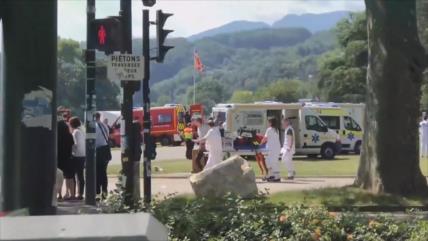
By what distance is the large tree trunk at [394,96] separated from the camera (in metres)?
13.2

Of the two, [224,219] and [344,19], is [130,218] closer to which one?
[224,219]

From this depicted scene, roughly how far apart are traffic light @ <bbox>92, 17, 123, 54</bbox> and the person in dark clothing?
2.21 metres

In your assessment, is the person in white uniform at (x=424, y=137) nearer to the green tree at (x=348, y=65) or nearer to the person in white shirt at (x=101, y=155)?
the person in white shirt at (x=101, y=155)

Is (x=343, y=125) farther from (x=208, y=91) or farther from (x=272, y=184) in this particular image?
(x=208, y=91)

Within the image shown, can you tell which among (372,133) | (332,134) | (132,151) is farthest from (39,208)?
(332,134)

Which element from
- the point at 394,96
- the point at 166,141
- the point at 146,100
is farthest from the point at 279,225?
the point at 166,141

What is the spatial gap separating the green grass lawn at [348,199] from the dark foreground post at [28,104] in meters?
8.38

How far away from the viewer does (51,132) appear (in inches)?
178

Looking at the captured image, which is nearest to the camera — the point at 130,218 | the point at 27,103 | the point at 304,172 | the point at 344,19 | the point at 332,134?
the point at 130,218

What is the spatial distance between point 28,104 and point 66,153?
1054 centimetres

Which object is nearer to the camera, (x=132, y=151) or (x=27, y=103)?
(x=27, y=103)

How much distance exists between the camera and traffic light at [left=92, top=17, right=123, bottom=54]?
42.4ft

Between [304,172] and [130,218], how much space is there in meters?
21.3

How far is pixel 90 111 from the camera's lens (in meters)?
13.1
